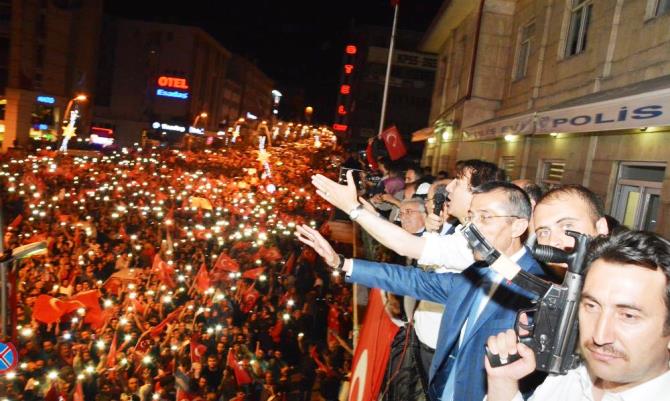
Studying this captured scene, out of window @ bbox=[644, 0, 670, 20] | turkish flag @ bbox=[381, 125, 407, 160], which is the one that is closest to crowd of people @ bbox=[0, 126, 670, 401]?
turkish flag @ bbox=[381, 125, 407, 160]

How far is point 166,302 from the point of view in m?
9.00

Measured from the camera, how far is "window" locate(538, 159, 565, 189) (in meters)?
10.0

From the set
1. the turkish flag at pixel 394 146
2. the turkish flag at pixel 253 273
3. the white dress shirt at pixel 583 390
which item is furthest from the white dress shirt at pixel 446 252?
the turkish flag at pixel 394 146

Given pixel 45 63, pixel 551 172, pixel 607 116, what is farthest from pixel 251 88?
pixel 607 116

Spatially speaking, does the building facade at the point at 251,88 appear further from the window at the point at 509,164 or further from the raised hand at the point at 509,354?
the raised hand at the point at 509,354

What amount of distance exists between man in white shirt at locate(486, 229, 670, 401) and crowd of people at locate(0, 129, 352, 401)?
493 centimetres

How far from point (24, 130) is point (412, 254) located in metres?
44.1

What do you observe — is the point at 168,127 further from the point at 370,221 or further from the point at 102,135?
the point at 370,221

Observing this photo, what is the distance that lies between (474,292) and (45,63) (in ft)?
163

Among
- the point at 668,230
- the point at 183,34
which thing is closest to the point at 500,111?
the point at 668,230

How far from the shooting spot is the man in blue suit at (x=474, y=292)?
254 cm

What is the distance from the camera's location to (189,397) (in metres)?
6.62

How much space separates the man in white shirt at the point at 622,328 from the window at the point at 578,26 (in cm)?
935

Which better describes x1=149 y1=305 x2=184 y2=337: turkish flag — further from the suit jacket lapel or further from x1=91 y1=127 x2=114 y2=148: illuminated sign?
x1=91 y1=127 x2=114 y2=148: illuminated sign
